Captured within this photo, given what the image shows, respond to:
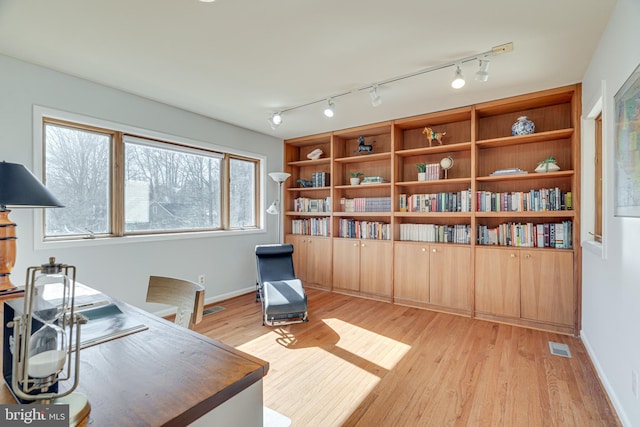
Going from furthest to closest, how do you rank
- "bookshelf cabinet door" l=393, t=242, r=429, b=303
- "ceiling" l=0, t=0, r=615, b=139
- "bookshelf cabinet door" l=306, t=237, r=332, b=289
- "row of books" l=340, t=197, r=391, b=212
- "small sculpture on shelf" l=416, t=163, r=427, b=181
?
"bookshelf cabinet door" l=306, t=237, r=332, b=289, "row of books" l=340, t=197, r=391, b=212, "small sculpture on shelf" l=416, t=163, r=427, b=181, "bookshelf cabinet door" l=393, t=242, r=429, b=303, "ceiling" l=0, t=0, r=615, b=139

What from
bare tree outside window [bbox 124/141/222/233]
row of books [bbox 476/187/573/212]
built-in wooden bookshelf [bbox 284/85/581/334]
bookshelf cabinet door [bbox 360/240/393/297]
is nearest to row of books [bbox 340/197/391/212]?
built-in wooden bookshelf [bbox 284/85/581/334]

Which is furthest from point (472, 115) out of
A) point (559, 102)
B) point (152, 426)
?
point (152, 426)

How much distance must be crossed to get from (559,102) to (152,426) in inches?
164

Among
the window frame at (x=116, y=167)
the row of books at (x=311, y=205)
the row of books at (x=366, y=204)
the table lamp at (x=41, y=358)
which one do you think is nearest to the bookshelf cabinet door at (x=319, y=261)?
the row of books at (x=311, y=205)

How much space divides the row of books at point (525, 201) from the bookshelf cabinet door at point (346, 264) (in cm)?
166

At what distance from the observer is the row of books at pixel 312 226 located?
457 centimetres

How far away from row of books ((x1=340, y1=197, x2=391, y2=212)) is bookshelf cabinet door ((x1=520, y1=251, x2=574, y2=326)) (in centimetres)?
165

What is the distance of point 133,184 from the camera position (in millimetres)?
3172

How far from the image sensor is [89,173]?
2842 mm

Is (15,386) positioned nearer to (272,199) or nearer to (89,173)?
(89,173)

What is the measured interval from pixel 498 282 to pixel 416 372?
5.23 ft

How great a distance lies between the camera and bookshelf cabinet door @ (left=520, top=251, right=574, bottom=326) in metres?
2.85

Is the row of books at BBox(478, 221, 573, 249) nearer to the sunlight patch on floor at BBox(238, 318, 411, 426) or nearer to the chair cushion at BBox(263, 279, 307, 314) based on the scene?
the sunlight patch on floor at BBox(238, 318, 411, 426)
